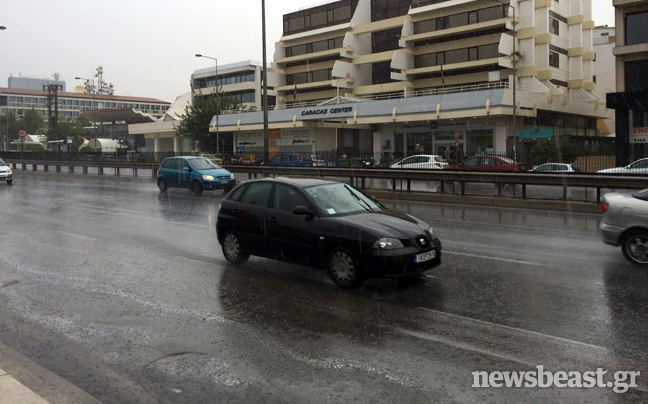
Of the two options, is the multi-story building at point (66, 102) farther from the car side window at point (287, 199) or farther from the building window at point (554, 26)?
the car side window at point (287, 199)

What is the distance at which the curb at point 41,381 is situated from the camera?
423 cm

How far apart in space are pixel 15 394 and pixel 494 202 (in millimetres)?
16191

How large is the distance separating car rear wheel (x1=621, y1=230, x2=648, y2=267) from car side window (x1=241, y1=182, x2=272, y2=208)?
540cm

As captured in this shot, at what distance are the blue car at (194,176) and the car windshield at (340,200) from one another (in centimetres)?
1417

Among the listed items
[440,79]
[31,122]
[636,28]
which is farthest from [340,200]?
[31,122]

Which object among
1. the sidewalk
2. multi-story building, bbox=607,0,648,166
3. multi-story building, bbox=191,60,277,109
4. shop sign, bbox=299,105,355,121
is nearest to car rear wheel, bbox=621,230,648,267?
the sidewalk

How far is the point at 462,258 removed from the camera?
940 cm

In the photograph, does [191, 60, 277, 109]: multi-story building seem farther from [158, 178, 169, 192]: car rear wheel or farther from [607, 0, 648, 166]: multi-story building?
[158, 178, 169, 192]: car rear wheel

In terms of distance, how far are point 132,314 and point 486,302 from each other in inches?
159

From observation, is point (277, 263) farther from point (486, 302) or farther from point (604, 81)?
point (604, 81)

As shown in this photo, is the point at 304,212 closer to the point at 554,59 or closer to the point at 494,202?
the point at 494,202

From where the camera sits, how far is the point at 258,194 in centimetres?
876

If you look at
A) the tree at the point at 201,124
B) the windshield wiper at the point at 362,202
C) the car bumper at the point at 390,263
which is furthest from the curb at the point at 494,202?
the tree at the point at 201,124

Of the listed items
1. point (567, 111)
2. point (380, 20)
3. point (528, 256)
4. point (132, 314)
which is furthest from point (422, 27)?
point (132, 314)
